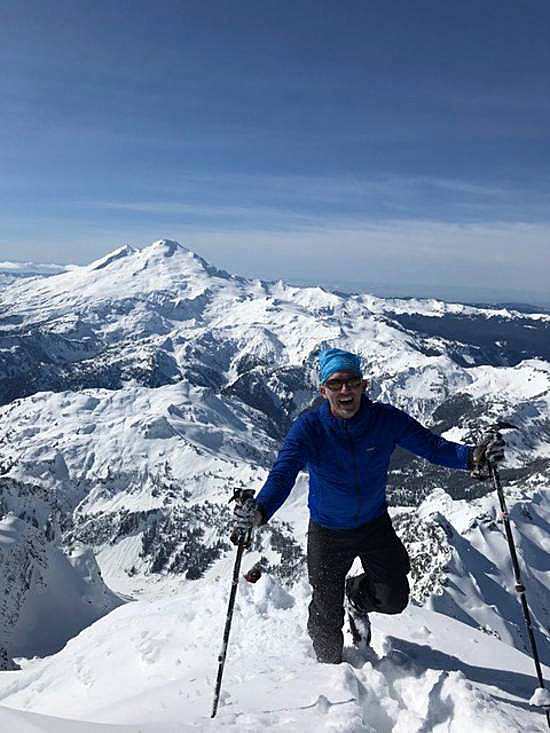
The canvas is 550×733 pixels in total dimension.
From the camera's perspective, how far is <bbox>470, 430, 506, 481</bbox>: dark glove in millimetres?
7516

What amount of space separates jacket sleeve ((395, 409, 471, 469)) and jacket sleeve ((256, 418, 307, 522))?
1503 millimetres

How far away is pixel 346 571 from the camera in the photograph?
795 cm

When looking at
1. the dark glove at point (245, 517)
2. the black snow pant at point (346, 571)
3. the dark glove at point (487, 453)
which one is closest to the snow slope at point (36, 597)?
the black snow pant at point (346, 571)

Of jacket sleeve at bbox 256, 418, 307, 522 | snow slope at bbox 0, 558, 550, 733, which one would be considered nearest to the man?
jacket sleeve at bbox 256, 418, 307, 522

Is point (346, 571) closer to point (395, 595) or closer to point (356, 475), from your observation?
point (395, 595)

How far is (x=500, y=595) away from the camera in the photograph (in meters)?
128

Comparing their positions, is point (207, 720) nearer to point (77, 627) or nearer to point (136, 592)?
point (77, 627)

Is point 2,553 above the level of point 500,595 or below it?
above

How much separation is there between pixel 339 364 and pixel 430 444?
195 cm

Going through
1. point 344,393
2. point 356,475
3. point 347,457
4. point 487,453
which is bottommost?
point 356,475

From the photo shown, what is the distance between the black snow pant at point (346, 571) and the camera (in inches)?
307

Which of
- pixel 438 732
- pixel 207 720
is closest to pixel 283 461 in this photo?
pixel 207 720

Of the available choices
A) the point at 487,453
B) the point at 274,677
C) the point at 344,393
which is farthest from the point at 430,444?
the point at 274,677

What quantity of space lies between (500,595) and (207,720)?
5625 inches
